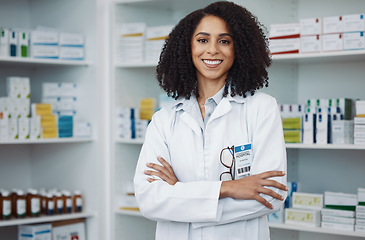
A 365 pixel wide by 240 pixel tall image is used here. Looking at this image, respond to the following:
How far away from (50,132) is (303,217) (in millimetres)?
1778

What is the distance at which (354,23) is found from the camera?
104 inches

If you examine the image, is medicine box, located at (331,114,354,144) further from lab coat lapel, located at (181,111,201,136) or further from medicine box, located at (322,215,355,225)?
lab coat lapel, located at (181,111,201,136)

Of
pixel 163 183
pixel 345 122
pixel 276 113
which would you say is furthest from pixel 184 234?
pixel 345 122

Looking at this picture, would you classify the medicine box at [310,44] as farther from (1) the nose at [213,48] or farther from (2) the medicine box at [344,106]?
(1) the nose at [213,48]

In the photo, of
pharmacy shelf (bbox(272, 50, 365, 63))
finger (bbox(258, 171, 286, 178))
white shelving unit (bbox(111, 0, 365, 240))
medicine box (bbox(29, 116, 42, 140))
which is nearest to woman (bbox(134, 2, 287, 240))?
finger (bbox(258, 171, 286, 178))

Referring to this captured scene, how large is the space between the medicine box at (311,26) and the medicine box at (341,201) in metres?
0.97

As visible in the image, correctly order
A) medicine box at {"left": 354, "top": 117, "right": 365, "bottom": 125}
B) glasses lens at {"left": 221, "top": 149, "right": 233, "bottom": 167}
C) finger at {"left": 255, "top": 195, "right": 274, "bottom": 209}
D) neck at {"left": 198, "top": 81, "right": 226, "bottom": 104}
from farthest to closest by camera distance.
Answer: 1. medicine box at {"left": 354, "top": 117, "right": 365, "bottom": 125}
2. neck at {"left": 198, "top": 81, "right": 226, "bottom": 104}
3. glasses lens at {"left": 221, "top": 149, "right": 233, "bottom": 167}
4. finger at {"left": 255, "top": 195, "right": 274, "bottom": 209}

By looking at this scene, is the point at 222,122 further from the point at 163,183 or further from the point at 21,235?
the point at 21,235

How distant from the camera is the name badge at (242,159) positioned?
1705mm

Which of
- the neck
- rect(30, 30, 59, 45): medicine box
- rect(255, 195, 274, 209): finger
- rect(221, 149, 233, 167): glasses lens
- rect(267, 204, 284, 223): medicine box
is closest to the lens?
rect(255, 195, 274, 209): finger

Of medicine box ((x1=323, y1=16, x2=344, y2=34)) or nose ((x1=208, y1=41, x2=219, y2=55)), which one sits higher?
medicine box ((x1=323, y1=16, x2=344, y2=34))

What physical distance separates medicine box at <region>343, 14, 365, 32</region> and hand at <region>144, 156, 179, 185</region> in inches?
57.8

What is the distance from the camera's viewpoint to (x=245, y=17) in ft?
6.04

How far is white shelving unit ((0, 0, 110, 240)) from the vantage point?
10.8 feet
